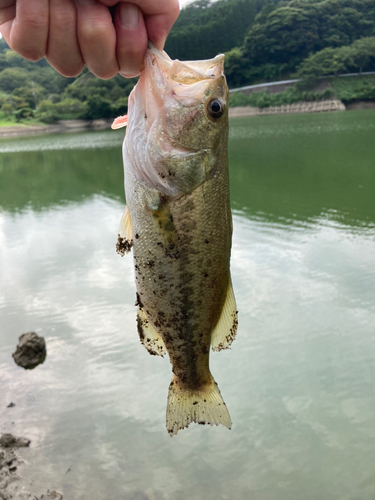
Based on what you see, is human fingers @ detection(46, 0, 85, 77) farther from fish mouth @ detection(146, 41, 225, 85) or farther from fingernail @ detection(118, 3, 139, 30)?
fish mouth @ detection(146, 41, 225, 85)

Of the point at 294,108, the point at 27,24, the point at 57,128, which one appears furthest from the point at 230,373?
the point at 57,128

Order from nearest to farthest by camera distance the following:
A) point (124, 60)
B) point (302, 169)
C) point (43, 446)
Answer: point (124, 60) → point (43, 446) → point (302, 169)

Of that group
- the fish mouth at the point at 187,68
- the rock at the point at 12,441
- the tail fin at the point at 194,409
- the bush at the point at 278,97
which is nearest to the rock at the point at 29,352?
the rock at the point at 12,441

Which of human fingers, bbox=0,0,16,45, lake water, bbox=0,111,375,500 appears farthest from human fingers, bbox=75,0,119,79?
lake water, bbox=0,111,375,500

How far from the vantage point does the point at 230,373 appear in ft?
17.7

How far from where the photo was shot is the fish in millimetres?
1781

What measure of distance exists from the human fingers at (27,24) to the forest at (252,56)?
5769 centimetres

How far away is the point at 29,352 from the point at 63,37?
527 cm

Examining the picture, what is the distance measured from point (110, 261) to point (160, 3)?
7.89m

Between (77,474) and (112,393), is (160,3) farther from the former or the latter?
(112,393)

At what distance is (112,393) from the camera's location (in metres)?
5.22

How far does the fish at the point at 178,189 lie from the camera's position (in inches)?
70.1

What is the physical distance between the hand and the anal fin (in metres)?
1.22

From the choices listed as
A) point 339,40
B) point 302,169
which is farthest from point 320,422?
point 339,40
